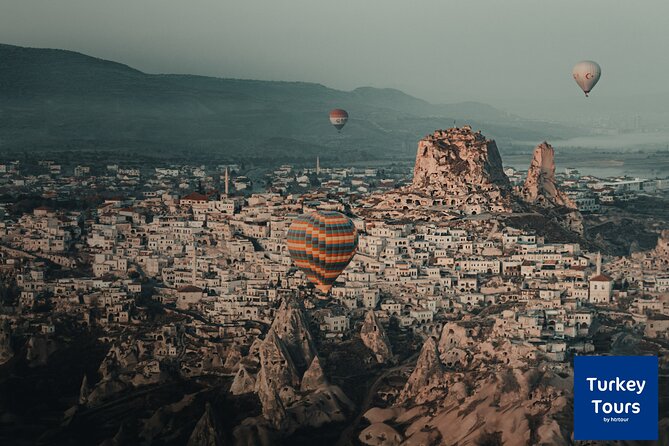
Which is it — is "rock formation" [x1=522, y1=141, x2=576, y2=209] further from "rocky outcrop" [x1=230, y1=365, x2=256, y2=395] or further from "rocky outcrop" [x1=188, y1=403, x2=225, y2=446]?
"rocky outcrop" [x1=188, y1=403, x2=225, y2=446]

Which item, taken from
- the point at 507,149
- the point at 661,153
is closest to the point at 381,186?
the point at 661,153

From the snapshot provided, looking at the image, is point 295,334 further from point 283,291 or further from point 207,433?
point 207,433

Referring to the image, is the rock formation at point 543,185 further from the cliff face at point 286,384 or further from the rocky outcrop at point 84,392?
the rocky outcrop at point 84,392

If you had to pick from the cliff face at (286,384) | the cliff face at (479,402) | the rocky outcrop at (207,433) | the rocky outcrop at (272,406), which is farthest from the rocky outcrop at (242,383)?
the cliff face at (479,402)

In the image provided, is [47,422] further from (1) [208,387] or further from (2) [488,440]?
(2) [488,440]

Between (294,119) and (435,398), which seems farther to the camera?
(294,119)

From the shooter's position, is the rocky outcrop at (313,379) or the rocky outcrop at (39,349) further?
the rocky outcrop at (39,349)

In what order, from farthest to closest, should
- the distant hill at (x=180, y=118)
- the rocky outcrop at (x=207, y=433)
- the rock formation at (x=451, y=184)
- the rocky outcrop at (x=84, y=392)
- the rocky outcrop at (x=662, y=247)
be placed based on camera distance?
the distant hill at (x=180, y=118) → the rock formation at (x=451, y=184) → the rocky outcrop at (x=662, y=247) → the rocky outcrop at (x=84, y=392) → the rocky outcrop at (x=207, y=433)
